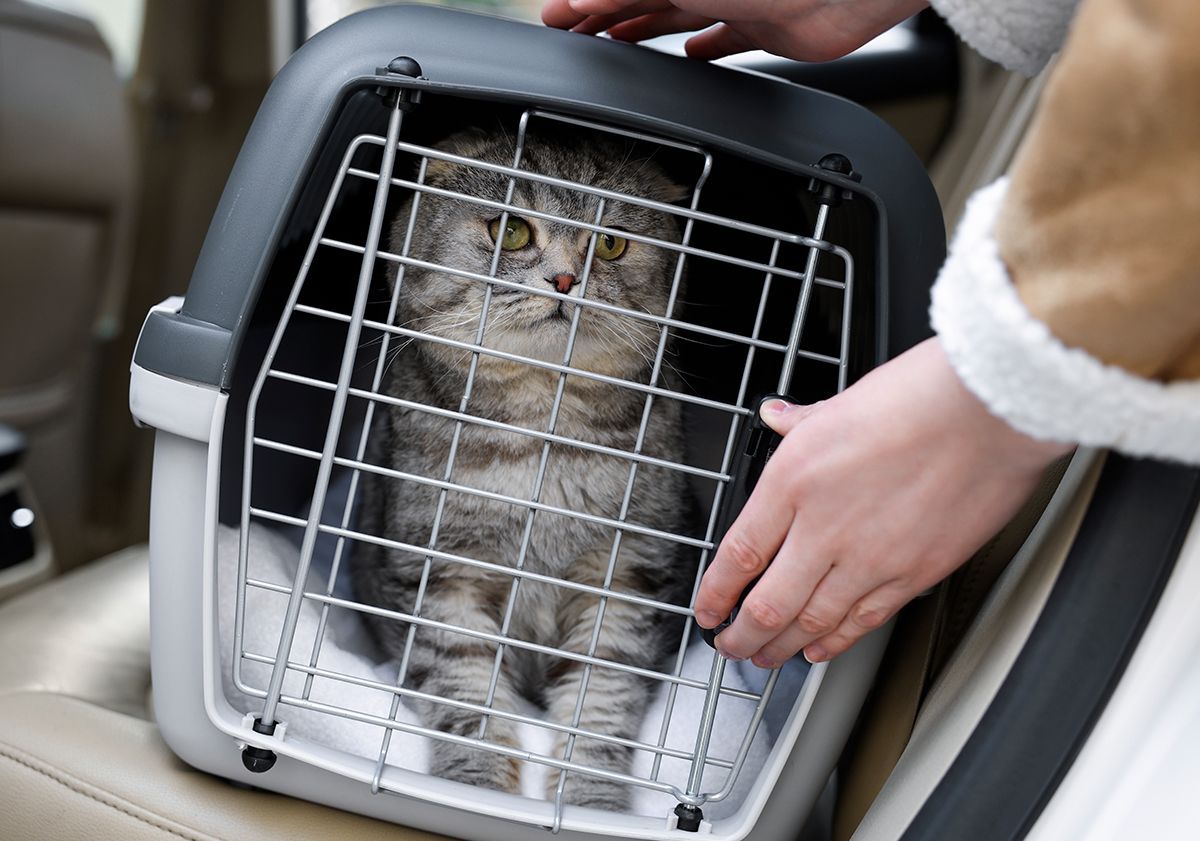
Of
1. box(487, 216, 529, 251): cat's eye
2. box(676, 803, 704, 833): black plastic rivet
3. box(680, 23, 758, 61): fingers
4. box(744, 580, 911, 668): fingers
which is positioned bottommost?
box(676, 803, 704, 833): black plastic rivet

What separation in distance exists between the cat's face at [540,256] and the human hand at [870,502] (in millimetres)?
326

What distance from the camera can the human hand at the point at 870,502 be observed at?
57 centimetres

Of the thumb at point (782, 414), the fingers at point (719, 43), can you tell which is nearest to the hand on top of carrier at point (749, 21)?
the fingers at point (719, 43)

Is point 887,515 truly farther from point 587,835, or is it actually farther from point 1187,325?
point 587,835

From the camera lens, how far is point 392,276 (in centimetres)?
A: 107

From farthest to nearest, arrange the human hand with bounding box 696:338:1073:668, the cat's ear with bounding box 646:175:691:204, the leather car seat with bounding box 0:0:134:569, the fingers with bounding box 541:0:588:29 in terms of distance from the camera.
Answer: the leather car seat with bounding box 0:0:134:569 < the cat's ear with bounding box 646:175:691:204 < the fingers with bounding box 541:0:588:29 < the human hand with bounding box 696:338:1073:668

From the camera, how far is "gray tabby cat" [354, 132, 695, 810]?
3.17 ft

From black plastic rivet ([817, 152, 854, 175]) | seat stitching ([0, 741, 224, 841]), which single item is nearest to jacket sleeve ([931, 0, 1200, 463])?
black plastic rivet ([817, 152, 854, 175])

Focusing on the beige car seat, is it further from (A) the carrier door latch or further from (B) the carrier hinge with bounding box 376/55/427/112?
(B) the carrier hinge with bounding box 376/55/427/112

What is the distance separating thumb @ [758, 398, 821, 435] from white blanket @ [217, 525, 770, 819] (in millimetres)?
366

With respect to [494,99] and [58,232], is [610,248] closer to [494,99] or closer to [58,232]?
[494,99]

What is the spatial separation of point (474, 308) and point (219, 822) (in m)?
0.53

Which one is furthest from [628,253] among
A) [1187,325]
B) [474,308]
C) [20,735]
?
[20,735]

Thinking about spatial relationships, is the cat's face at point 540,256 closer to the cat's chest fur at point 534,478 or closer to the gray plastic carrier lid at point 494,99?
the cat's chest fur at point 534,478
